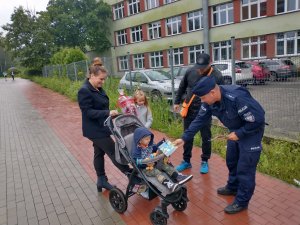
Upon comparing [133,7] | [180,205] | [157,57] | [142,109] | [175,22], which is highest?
[133,7]

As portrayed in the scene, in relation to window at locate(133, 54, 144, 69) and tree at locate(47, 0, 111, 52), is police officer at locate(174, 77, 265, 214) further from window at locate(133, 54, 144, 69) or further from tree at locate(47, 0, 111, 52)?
tree at locate(47, 0, 111, 52)

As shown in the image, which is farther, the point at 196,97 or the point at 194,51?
the point at 194,51

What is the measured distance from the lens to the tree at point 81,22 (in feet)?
126

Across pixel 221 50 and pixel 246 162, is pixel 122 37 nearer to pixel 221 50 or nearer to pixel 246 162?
pixel 221 50

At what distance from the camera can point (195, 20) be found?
1122 inches

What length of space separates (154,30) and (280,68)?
29.3m

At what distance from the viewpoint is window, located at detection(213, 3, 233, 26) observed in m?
25.6

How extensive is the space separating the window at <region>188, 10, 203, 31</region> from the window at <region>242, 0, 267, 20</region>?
4391mm

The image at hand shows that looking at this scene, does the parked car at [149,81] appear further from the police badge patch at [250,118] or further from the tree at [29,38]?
the tree at [29,38]

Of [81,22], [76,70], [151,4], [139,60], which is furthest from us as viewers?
[81,22]

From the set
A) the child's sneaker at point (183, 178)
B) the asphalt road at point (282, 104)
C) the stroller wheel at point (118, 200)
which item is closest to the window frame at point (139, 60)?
the asphalt road at point (282, 104)

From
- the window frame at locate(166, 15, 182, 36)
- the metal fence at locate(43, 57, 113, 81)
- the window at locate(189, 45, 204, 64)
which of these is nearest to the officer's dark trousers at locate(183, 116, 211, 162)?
the metal fence at locate(43, 57, 113, 81)

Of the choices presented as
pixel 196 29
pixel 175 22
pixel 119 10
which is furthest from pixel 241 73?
pixel 119 10

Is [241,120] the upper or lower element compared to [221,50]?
lower
